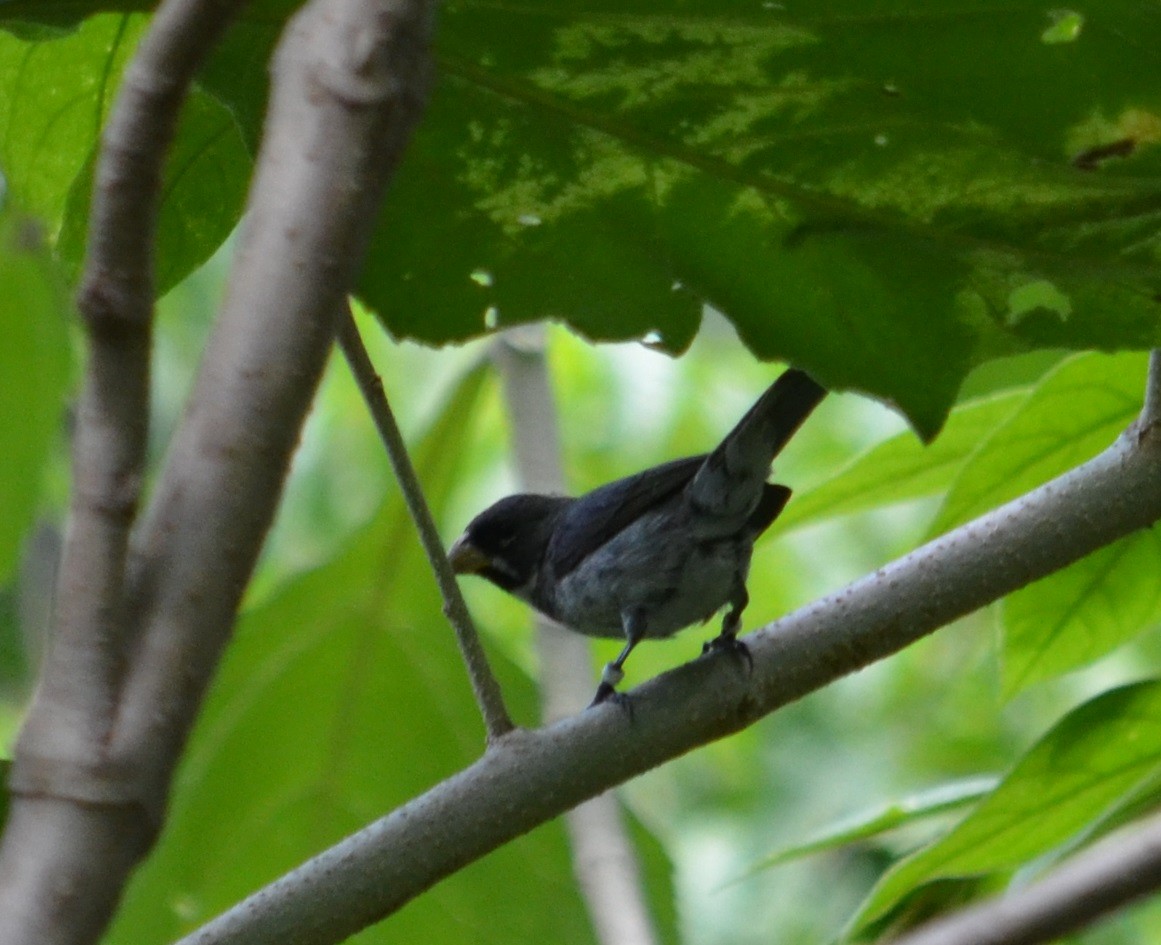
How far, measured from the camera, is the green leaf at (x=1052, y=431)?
2596 mm

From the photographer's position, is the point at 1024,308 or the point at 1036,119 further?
the point at 1024,308

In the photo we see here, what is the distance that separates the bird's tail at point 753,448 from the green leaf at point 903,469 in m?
0.23

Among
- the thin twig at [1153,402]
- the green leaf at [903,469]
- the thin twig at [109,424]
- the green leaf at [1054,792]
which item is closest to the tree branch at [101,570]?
the thin twig at [109,424]

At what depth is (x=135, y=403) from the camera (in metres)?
0.89

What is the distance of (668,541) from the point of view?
364 cm

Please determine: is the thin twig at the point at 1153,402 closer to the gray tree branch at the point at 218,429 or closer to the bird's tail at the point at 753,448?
the bird's tail at the point at 753,448

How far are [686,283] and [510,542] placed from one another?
7.29 feet

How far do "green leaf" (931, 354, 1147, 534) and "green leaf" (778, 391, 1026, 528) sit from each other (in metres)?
0.10

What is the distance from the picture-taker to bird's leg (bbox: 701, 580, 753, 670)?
1.98 meters

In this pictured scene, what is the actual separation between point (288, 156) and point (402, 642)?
2543mm

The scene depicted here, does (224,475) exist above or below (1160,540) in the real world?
below

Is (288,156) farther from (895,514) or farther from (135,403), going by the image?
(895,514)

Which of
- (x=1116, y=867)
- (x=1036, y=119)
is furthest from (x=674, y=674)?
(x=1116, y=867)

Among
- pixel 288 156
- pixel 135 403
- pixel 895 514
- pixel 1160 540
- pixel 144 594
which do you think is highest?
pixel 895 514
